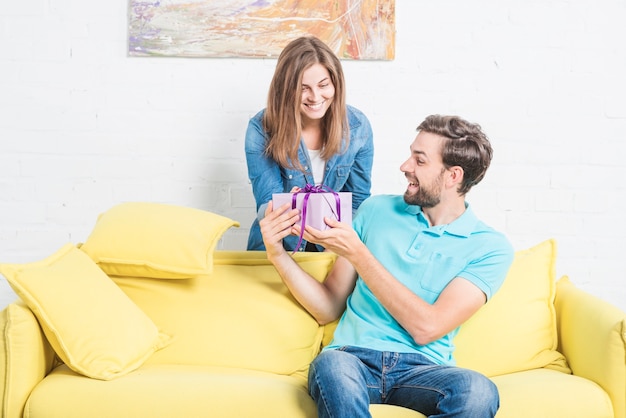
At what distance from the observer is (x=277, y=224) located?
2094mm

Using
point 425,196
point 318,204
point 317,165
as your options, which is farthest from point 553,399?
point 317,165

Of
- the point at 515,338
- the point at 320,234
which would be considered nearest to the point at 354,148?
the point at 320,234

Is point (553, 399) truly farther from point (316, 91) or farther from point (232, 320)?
point (316, 91)

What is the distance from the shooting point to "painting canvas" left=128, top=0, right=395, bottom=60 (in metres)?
3.05

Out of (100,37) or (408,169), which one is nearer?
(408,169)

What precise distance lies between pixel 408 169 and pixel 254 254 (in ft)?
1.89

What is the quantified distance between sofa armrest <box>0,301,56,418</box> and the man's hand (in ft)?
2.13

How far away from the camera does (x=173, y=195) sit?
3148 mm

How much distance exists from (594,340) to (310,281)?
2.64ft

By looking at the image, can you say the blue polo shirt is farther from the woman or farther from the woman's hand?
the woman

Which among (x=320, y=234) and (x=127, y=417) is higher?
(x=320, y=234)

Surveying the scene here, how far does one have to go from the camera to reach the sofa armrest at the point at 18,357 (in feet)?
6.19

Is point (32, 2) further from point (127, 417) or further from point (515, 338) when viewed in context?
point (515, 338)

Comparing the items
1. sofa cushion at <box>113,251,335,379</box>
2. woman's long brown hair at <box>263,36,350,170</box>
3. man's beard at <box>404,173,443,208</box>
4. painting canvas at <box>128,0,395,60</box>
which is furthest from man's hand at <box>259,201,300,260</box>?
painting canvas at <box>128,0,395,60</box>
